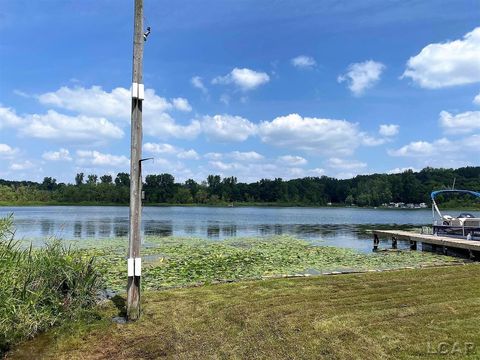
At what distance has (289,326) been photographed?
575 cm

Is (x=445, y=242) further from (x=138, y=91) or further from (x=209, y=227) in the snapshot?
(x=209, y=227)

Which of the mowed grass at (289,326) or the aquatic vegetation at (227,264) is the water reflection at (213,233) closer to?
the aquatic vegetation at (227,264)

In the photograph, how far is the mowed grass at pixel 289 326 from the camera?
494cm

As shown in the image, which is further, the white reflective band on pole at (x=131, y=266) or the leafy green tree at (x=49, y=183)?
the leafy green tree at (x=49, y=183)

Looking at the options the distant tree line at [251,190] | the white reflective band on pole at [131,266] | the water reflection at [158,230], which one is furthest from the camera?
the distant tree line at [251,190]

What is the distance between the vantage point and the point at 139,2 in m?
6.33

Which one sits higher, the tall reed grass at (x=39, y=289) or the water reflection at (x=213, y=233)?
the tall reed grass at (x=39, y=289)

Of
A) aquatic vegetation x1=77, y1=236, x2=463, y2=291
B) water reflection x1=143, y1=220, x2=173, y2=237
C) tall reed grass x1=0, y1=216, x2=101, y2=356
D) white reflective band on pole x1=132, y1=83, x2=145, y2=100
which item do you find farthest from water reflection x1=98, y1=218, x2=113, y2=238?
white reflective band on pole x1=132, y1=83, x2=145, y2=100

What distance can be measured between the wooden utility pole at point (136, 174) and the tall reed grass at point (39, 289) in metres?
0.84

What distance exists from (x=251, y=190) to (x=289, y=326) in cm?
13905

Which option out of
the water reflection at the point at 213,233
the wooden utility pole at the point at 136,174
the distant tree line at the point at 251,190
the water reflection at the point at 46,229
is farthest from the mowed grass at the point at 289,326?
the distant tree line at the point at 251,190

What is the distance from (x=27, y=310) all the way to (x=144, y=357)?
183 centimetres

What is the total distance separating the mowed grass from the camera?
4.94 metres

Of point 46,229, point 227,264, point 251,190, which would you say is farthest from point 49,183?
point 227,264
